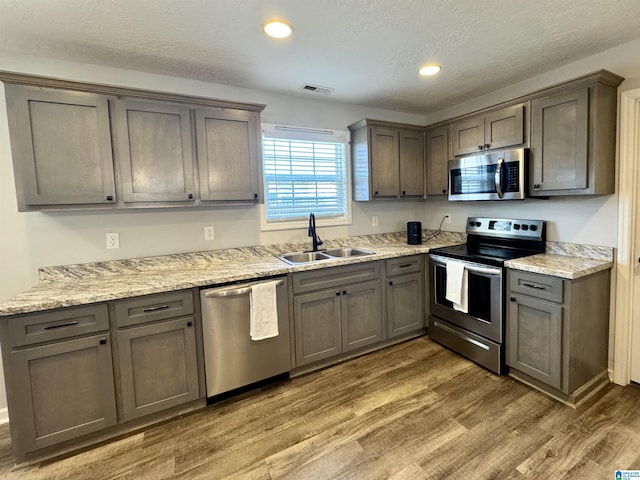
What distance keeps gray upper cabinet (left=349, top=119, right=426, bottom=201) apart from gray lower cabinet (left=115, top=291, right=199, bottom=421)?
208cm

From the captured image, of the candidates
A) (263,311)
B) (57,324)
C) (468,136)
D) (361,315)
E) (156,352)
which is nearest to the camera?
(57,324)

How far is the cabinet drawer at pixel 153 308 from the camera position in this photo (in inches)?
74.9

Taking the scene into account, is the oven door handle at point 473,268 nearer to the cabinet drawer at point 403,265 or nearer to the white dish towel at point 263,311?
the cabinet drawer at point 403,265

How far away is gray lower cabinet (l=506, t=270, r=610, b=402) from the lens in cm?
208

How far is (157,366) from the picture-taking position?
2.03 metres

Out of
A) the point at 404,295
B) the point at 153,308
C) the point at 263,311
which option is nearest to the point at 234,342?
the point at 263,311

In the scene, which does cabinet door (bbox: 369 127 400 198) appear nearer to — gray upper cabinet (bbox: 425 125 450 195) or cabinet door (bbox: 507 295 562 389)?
gray upper cabinet (bbox: 425 125 450 195)

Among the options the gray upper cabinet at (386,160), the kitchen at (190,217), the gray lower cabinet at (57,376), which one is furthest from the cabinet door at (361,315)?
the gray lower cabinet at (57,376)

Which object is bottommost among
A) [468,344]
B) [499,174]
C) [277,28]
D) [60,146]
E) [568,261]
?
[468,344]

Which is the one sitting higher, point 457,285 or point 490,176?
point 490,176

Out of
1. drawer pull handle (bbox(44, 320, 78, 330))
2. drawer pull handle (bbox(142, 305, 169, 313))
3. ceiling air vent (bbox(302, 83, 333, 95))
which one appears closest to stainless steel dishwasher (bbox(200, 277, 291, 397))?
drawer pull handle (bbox(142, 305, 169, 313))

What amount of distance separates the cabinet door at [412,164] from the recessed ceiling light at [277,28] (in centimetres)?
184

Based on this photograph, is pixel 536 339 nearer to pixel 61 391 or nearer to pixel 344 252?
pixel 344 252

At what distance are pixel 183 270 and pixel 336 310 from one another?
130 cm
